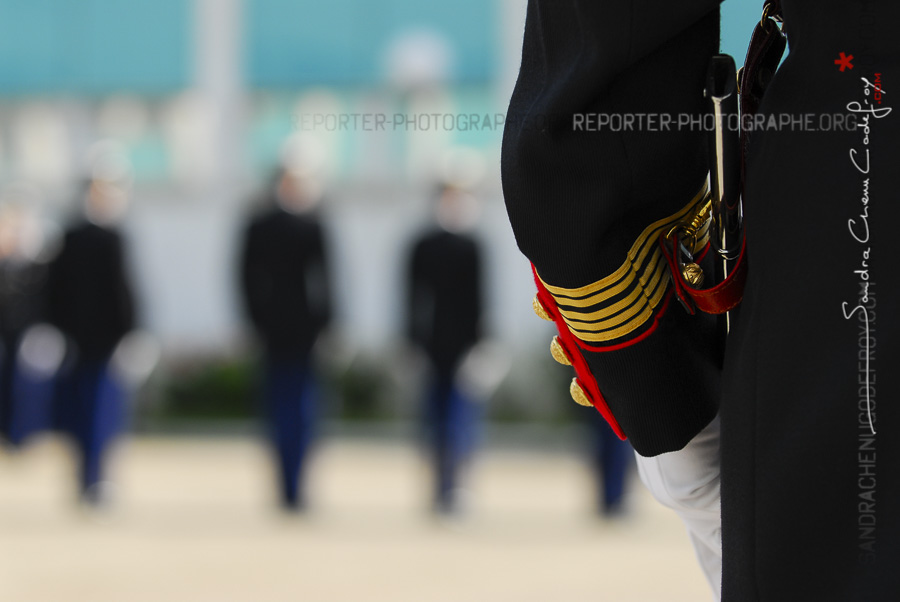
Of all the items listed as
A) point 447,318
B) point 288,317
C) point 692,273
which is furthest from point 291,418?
point 692,273

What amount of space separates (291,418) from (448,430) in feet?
2.83

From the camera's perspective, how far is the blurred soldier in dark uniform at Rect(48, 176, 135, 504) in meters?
6.71

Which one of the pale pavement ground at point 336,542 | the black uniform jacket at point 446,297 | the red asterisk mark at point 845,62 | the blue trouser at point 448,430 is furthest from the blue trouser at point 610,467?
the red asterisk mark at point 845,62

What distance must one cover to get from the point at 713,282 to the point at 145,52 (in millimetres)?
12435

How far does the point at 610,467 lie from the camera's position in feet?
20.7

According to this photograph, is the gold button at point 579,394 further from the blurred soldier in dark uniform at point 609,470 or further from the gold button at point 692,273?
the blurred soldier in dark uniform at point 609,470

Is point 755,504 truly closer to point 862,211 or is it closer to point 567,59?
point 862,211

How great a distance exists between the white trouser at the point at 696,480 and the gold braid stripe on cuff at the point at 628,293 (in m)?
0.18

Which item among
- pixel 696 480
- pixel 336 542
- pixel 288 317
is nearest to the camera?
pixel 696 480

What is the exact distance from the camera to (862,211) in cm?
117

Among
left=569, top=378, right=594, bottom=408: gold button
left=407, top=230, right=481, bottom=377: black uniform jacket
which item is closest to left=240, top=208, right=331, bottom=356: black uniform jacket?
left=407, top=230, right=481, bottom=377: black uniform jacket

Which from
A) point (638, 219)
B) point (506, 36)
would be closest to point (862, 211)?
point (638, 219)

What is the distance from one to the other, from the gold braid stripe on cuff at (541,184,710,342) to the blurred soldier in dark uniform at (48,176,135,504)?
5.72 meters

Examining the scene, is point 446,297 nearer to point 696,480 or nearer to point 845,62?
point 696,480
